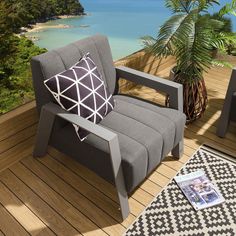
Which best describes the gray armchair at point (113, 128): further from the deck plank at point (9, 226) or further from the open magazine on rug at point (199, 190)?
the deck plank at point (9, 226)

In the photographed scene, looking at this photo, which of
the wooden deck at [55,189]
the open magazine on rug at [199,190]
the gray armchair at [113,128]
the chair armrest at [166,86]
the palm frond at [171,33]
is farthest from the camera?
the palm frond at [171,33]

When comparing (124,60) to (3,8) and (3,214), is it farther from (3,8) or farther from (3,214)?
(3,214)

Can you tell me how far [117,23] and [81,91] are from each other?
1480 millimetres

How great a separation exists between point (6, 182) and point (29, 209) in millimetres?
323

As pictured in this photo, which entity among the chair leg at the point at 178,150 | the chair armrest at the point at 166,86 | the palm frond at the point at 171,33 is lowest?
the chair leg at the point at 178,150

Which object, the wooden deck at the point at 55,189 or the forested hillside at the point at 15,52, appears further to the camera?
the forested hillside at the point at 15,52

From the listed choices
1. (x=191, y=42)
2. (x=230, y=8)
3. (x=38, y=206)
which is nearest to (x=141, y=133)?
(x=38, y=206)

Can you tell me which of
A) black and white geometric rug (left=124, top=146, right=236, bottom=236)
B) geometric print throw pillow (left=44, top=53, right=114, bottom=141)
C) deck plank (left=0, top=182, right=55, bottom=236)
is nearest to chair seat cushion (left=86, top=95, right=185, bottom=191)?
geometric print throw pillow (left=44, top=53, right=114, bottom=141)

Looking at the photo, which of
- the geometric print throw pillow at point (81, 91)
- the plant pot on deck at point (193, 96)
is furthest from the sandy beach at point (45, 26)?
the plant pot on deck at point (193, 96)

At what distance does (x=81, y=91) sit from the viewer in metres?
1.58

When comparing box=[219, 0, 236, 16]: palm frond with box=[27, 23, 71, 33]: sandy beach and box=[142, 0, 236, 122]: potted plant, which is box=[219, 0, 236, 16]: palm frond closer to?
box=[142, 0, 236, 122]: potted plant

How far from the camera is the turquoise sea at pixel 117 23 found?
2.29 metres

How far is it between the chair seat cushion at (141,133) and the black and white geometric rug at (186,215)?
248mm

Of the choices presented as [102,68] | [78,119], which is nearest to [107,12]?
[102,68]
